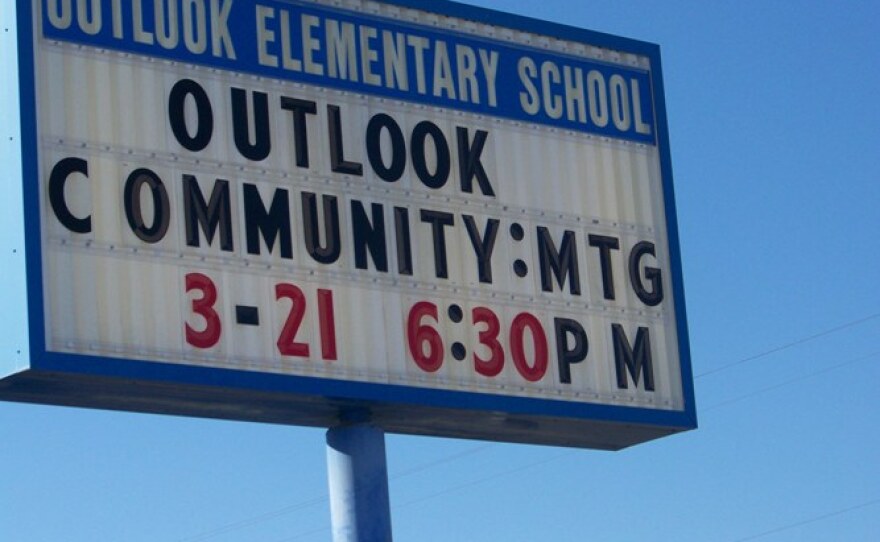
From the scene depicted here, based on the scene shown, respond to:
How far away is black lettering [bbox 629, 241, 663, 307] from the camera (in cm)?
1412

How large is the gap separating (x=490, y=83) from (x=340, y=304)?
2.00 metres

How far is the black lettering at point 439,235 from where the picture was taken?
13.2m

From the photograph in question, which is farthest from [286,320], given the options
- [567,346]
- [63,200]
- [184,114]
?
[567,346]

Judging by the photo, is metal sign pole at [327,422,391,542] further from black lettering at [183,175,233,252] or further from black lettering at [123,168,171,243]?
black lettering at [123,168,171,243]

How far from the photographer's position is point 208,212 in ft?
40.7

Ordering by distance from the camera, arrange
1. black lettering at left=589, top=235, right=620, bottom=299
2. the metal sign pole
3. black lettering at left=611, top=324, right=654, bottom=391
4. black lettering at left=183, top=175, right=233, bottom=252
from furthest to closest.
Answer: black lettering at left=589, top=235, right=620, bottom=299
black lettering at left=611, top=324, right=654, bottom=391
the metal sign pole
black lettering at left=183, top=175, right=233, bottom=252

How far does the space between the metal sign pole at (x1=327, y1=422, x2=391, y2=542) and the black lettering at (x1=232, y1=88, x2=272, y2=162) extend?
1.65 m

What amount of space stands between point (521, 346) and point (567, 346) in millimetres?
340

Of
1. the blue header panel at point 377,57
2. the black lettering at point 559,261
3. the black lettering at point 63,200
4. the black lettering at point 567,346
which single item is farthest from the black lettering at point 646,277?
the black lettering at point 63,200

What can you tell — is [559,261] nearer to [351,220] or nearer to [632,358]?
[632,358]

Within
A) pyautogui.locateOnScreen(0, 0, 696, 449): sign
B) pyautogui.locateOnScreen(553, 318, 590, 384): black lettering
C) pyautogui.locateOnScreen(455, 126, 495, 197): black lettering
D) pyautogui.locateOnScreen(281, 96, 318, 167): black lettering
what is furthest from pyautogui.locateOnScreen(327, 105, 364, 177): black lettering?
pyautogui.locateOnScreen(553, 318, 590, 384): black lettering

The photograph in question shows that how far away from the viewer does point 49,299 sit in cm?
1163

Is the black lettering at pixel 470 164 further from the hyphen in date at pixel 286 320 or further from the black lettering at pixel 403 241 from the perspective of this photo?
the hyphen in date at pixel 286 320

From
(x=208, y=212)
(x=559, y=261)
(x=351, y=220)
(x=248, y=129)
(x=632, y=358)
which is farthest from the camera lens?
(x=632, y=358)
